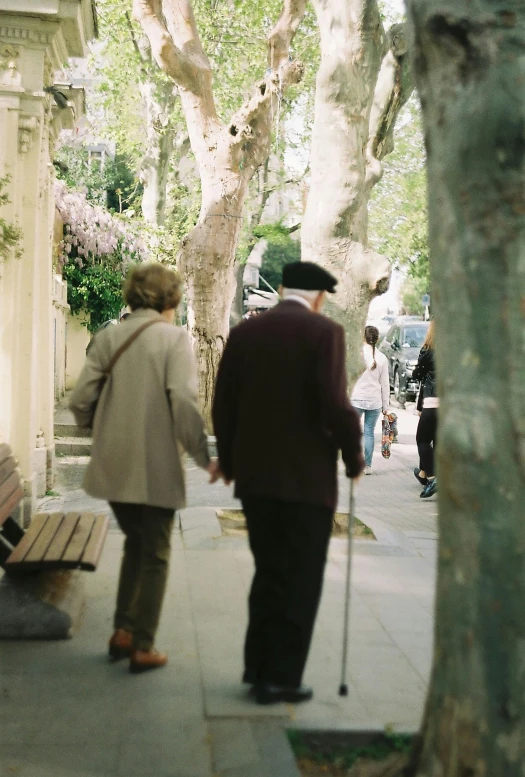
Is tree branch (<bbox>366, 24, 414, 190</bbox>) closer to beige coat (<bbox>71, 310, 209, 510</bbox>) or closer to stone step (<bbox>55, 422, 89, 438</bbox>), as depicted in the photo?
stone step (<bbox>55, 422, 89, 438</bbox>)

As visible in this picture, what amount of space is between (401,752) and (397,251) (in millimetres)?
43052

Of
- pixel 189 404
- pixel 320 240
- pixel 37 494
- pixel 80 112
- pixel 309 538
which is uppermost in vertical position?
pixel 80 112

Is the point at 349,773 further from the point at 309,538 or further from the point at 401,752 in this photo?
the point at 309,538

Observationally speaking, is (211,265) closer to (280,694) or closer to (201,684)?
(201,684)

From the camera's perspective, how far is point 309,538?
452cm

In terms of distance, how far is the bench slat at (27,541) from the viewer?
5402 millimetres

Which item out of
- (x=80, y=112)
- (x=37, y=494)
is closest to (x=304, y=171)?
(x=80, y=112)

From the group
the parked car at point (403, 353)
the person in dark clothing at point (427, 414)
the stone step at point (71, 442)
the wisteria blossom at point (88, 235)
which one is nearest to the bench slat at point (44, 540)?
the person in dark clothing at point (427, 414)

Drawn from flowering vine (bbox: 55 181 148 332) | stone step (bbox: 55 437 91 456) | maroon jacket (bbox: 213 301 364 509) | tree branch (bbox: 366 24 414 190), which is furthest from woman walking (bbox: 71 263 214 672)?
flowering vine (bbox: 55 181 148 332)

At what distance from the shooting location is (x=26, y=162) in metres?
9.49

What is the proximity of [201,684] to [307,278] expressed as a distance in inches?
74.5

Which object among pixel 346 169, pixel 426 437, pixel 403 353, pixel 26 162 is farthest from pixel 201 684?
pixel 403 353

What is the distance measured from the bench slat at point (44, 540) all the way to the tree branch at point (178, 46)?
8699mm

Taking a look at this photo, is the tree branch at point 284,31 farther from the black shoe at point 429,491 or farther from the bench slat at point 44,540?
the bench slat at point 44,540
